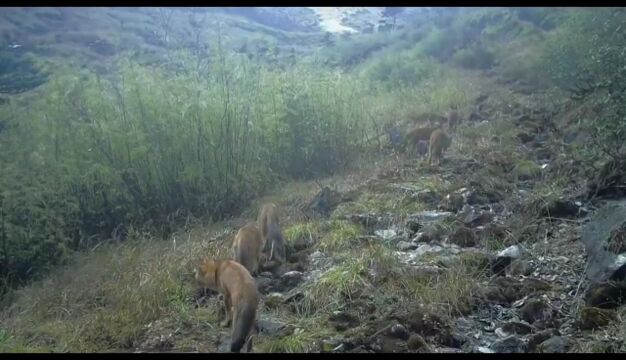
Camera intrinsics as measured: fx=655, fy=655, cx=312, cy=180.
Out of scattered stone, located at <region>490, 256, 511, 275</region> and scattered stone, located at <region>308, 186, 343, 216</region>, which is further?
scattered stone, located at <region>308, 186, 343, 216</region>

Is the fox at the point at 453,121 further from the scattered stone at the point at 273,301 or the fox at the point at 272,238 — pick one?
the scattered stone at the point at 273,301

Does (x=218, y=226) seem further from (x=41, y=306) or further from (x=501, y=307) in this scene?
(x=501, y=307)

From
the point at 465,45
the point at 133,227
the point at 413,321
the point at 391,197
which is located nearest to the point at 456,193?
the point at 391,197

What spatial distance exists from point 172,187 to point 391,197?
3077 mm

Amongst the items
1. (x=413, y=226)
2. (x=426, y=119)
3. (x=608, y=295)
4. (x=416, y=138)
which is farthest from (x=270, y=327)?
(x=426, y=119)

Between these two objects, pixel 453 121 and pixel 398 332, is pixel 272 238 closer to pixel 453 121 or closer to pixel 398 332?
pixel 398 332

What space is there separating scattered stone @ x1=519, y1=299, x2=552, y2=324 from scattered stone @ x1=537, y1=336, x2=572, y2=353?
480 millimetres

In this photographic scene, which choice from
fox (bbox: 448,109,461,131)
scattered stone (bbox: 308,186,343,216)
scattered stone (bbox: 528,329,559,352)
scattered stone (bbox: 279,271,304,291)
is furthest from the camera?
fox (bbox: 448,109,461,131)

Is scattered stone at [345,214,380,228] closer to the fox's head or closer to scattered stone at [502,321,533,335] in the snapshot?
the fox's head

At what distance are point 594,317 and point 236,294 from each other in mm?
2418

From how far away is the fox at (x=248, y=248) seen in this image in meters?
5.65

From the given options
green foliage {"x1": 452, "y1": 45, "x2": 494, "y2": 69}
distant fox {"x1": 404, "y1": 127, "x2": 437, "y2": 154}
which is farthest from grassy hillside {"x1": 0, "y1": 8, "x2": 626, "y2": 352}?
green foliage {"x1": 452, "y1": 45, "x2": 494, "y2": 69}

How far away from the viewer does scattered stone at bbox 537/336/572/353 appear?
4.16 m

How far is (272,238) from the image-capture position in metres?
6.24
